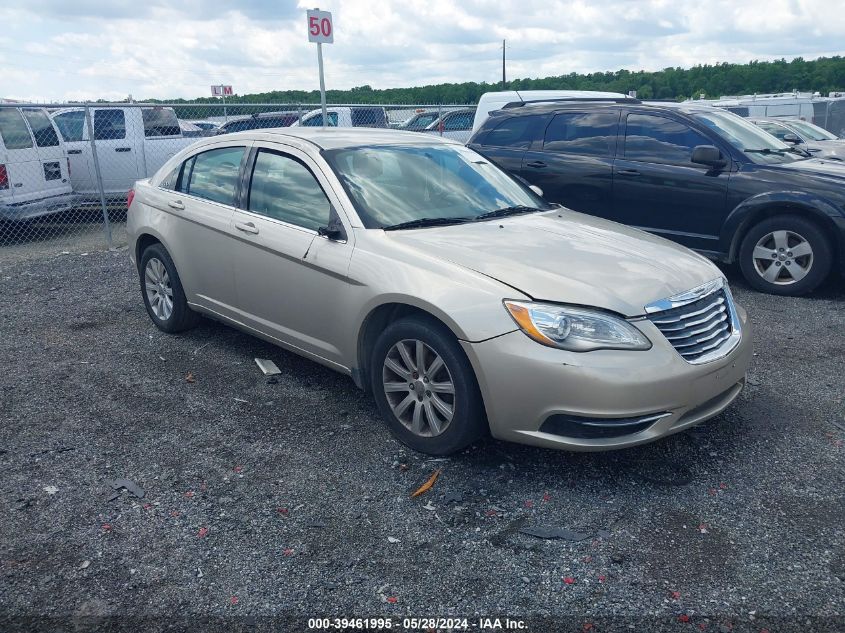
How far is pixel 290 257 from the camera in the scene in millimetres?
4512

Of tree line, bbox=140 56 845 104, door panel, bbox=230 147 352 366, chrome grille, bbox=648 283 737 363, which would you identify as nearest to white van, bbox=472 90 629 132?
door panel, bbox=230 147 352 366

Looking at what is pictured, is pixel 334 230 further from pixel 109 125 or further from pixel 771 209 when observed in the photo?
pixel 109 125

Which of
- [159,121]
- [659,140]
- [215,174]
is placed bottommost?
[215,174]

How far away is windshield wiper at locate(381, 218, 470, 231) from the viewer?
4250 millimetres

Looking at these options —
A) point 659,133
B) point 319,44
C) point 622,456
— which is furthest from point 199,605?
point 319,44

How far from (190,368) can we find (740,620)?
3.96 meters

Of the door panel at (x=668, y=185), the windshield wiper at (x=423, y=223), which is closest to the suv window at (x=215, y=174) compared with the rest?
the windshield wiper at (x=423, y=223)

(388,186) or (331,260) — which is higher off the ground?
(388,186)

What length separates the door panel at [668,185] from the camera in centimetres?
746

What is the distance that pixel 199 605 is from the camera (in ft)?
9.27

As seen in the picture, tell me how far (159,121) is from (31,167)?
2.56 metres

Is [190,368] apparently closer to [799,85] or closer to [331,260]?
[331,260]

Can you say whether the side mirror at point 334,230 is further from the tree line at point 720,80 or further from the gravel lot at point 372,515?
the tree line at point 720,80

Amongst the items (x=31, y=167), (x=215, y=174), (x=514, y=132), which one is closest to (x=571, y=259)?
(x=215, y=174)
